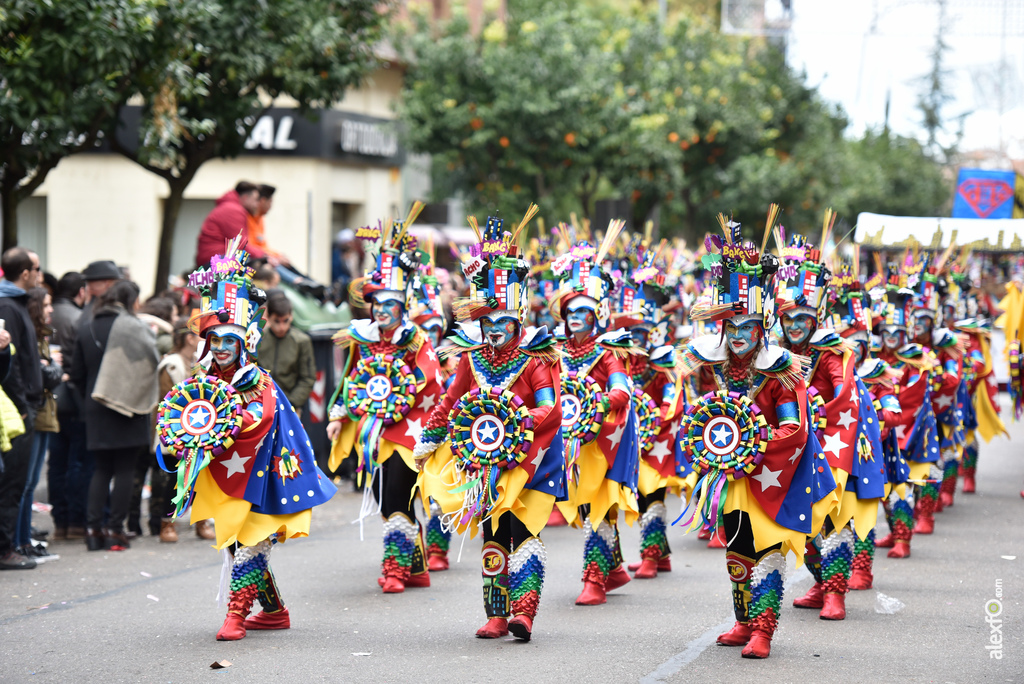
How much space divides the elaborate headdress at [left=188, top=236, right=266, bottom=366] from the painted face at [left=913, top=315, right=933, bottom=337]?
5.67m

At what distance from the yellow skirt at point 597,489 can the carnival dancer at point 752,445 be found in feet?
4.49

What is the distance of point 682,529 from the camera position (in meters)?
11.4

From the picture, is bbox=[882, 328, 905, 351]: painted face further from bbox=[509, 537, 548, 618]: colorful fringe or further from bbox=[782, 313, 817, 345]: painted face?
bbox=[509, 537, 548, 618]: colorful fringe

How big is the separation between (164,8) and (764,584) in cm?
870

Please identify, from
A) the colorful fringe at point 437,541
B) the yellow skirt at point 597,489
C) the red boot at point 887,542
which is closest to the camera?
the yellow skirt at point 597,489

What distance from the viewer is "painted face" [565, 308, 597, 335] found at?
332 inches

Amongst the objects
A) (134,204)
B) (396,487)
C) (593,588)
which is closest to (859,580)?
(593,588)

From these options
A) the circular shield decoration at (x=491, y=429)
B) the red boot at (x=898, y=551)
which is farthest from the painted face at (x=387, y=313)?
the red boot at (x=898, y=551)

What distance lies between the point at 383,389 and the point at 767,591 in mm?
3099

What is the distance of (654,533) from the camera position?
9227 mm

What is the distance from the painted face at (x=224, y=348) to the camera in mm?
7172

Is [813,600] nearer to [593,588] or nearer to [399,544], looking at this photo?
[593,588]

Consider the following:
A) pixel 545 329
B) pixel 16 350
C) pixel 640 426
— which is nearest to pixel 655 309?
pixel 640 426

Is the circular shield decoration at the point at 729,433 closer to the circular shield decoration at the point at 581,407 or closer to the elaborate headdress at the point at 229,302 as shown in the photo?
the circular shield decoration at the point at 581,407
